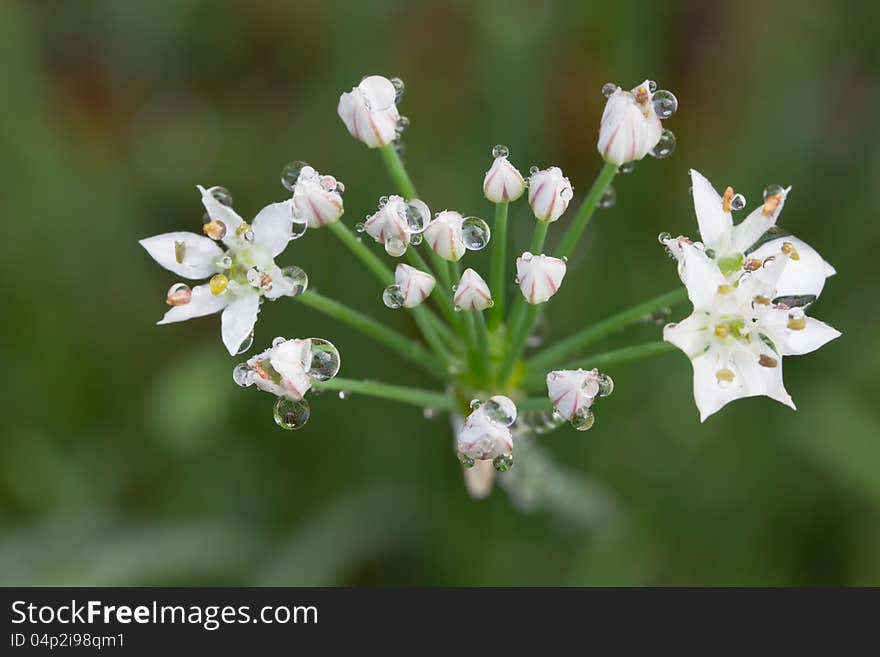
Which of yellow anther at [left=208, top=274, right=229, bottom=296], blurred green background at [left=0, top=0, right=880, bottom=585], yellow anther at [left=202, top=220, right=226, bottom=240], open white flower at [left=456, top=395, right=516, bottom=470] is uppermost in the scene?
blurred green background at [left=0, top=0, right=880, bottom=585]

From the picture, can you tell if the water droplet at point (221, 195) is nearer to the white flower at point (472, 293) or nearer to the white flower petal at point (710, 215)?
the white flower at point (472, 293)

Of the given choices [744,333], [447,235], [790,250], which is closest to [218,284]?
[447,235]

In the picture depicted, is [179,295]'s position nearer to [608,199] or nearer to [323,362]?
[323,362]

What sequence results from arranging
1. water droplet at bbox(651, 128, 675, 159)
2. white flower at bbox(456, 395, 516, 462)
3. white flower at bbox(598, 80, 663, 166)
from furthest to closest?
1. water droplet at bbox(651, 128, 675, 159)
2. white flower at bbox(598, 80, 663, 166)
3. white flower at bbox(456, 395, 516, 462)

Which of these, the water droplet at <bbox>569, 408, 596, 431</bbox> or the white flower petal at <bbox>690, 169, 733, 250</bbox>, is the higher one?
the white flower petal at <bbox>690, 169, 733, 250</bbox>

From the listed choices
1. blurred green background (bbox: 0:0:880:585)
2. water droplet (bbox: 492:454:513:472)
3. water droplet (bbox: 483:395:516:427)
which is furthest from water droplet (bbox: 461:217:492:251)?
blurred green background (bbox: 0:0:880:585)

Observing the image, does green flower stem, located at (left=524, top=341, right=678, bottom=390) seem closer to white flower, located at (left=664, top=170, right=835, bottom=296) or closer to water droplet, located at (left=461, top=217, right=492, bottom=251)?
white flower, located at (left=664, top=170, right=835, bottom=296)

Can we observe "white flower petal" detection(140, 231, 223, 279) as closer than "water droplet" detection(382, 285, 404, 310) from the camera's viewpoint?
No
